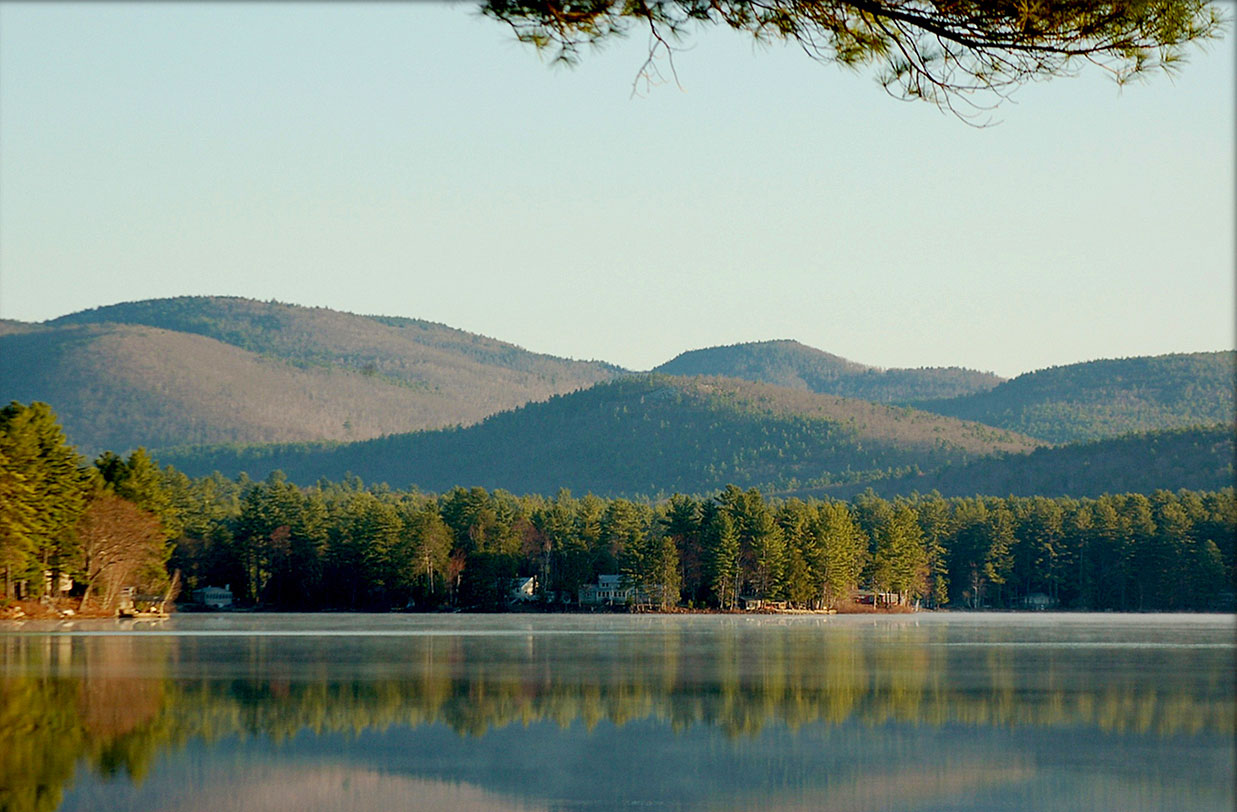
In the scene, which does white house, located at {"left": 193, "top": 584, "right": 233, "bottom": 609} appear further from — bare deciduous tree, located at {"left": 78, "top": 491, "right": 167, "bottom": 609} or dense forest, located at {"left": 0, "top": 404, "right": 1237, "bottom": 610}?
bare deciduous tree, located at {"left": 78, "top": 491, "right": 167, "bottom": 609}

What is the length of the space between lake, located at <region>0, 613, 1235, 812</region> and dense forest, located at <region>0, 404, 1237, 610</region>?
54.0 metres

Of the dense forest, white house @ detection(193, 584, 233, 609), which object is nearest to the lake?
the dense forest

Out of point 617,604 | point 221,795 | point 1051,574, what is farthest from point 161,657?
point 1051,574

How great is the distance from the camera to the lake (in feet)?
70.6

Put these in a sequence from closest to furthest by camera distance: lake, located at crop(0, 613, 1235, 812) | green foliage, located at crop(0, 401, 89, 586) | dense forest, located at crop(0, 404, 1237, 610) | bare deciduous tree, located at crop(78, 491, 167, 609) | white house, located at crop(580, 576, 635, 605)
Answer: lake, located at crop(0, 613, 1235, 812), green foliage, located at crop(0, 401, 89, 586), bare deciduous tree, located at crop(78, 491, 167, 609), dense forest, located at crop(0, 404, 1237, 610), white house, located at crop(580, 576, 635, 605)

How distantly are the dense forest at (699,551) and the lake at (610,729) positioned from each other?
5399 cm

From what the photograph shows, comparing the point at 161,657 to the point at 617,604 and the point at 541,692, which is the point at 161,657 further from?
the point at 617,604

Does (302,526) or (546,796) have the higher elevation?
(302,526)

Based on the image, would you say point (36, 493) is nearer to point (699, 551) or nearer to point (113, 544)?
point (113, 544)

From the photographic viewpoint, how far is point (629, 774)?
75.9ft

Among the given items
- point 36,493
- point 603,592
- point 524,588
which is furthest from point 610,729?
point 524,588

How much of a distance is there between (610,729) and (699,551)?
80.4 meters

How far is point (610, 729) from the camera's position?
2836 cm

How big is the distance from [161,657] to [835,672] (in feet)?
67.0
